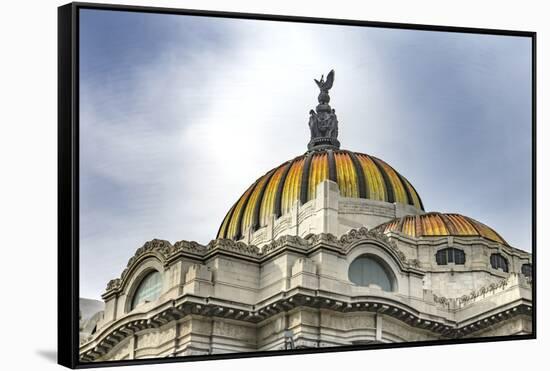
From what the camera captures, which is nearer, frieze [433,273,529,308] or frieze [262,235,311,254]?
frieze [262,235,311,254]

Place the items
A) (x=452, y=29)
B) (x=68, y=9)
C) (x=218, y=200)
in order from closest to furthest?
(x=68, y=9), (x=218, y=200), (x=452, y=29)

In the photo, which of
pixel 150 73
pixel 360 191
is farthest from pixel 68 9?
pixel 360 191

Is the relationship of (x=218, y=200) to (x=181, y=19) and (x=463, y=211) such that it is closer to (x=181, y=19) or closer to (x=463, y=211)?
(x=181, y=19)

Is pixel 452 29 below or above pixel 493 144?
above

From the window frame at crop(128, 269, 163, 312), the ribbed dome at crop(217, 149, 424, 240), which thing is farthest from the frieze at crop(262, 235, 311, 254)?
the window frame at crop(128, 269, 163, 312)

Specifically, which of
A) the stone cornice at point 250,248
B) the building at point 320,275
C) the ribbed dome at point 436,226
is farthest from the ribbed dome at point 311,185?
the ribbed dome at point 436,226

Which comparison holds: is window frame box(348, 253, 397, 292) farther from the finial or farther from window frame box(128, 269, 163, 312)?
window frame box(128, 269, 163, 312)

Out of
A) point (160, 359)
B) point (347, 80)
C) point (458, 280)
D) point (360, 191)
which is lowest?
point (160, 359)
